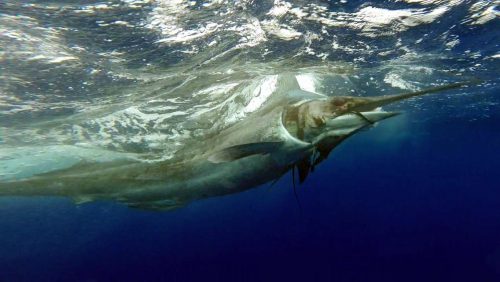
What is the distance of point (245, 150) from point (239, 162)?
581mm

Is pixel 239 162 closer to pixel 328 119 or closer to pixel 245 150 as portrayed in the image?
pixel 245 150

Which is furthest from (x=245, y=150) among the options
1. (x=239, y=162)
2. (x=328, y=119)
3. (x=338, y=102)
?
(x=338, y=102)

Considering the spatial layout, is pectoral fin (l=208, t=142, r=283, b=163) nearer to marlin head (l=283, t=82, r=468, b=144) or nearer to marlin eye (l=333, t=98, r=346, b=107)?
marlin head (l=283, t=82, r=468, b=144)

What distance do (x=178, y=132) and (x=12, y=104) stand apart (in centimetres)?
587

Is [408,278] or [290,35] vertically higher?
[290,35]

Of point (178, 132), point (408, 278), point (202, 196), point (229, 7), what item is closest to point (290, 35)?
point (229, 7)

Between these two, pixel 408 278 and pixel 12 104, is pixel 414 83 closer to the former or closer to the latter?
pixel 12 104

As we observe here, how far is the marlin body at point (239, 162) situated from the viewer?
10.1 ft

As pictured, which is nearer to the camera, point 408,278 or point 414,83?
point 414,83

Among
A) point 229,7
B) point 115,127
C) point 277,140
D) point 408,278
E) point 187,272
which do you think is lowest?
point 408,278

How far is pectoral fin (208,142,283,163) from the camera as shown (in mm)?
3002

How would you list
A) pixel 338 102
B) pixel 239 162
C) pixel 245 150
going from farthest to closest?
pixel 239 162, pixel 338 102, pixel 245 150

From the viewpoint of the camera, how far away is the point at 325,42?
10109 mm

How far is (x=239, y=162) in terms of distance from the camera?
11.8ft
